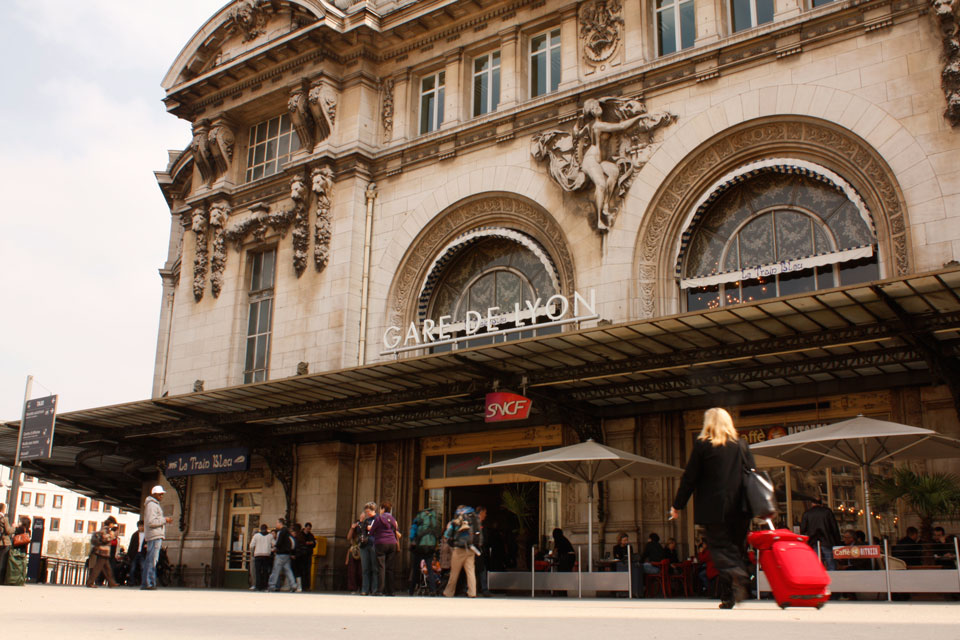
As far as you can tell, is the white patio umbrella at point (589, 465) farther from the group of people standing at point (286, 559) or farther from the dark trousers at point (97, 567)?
the dark trousers at point (97, 567)

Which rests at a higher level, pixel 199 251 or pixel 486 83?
pixel 486 83

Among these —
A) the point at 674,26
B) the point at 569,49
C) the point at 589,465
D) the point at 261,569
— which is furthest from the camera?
the point at 569,49

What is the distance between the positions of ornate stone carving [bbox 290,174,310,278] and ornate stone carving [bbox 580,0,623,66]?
8134 millimetres

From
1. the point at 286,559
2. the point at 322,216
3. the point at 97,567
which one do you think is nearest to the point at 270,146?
the point at 322,216

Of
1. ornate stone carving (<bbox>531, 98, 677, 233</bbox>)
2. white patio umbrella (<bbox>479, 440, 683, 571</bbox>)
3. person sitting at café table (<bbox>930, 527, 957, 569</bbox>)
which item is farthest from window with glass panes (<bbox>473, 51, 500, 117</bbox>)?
person sitting at café table (<bbox>930, 527, 957, 569</bbox>)

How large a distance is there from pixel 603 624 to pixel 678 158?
1325cm

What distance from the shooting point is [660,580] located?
17156mm

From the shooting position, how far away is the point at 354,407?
2034cm

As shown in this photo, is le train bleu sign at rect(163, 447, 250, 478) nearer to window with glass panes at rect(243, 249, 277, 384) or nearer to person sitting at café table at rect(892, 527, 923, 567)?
window with glass panes at rect(243, 249, 277, 384)

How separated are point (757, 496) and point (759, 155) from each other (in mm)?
11858

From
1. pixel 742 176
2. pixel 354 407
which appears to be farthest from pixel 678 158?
pixel 354 407

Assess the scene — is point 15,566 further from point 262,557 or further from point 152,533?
point 262,557

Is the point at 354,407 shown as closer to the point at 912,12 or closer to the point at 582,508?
the point at 582,508

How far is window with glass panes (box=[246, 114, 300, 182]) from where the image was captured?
2652cm
